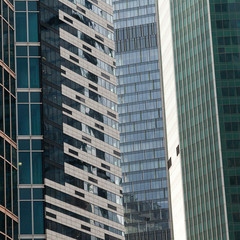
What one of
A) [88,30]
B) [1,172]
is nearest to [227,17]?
[88,30]

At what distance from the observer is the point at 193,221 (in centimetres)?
17950

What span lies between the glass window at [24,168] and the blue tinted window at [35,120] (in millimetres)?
5014

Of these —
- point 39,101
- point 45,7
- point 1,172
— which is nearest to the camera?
point 1,172

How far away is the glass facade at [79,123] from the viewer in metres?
168

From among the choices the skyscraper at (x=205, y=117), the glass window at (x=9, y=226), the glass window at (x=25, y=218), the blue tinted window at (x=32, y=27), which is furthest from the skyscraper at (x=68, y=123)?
the glass window at (x=9, y=226)

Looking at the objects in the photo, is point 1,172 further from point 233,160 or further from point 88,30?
point 88,30

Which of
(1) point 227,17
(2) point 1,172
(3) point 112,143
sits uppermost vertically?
(1) point 227,17

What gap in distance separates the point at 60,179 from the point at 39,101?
47.9 feet

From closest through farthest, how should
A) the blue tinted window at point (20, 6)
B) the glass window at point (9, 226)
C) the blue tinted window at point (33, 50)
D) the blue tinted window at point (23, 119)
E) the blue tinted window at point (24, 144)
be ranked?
the glass window at point (9, 226) → the blue tinted window at point (24, 144) → the blue tinted window at point (23, 119) → the blue tinted window at point (20, 6) → the blue tinted window at point (33, 50)

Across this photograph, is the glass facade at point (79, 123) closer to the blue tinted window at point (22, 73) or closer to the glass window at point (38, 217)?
the glass window at point (38, 217)

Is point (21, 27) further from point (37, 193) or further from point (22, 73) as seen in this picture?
point (37, 193)

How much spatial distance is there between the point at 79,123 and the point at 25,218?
1129 inches

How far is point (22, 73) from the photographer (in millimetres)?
166125

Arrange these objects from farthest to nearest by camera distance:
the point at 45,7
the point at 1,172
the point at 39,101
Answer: the point at 45,7
the point at 39,101
the point at 1,172
